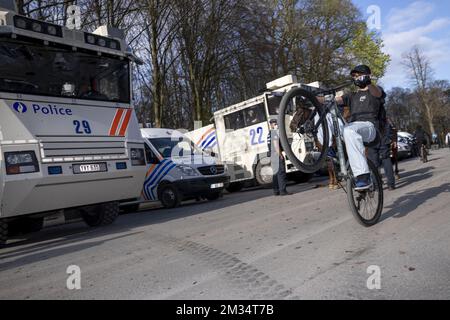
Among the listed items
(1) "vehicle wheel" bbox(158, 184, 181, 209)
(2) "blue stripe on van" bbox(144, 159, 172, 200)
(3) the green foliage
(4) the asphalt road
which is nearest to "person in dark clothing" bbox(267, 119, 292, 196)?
(1) "vehicle wheel" bbox(158, 184, 181, 209)

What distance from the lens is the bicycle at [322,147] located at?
518cm

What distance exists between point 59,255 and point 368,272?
13.2ft

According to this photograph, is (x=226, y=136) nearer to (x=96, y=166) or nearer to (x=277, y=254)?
(x=96, y=166)

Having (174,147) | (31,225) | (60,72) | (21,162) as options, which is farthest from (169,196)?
(21,162)

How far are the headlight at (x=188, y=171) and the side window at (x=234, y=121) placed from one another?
15.1 ft

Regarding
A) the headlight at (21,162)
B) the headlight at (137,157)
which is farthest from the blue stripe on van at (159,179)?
the headlight at (21,162)

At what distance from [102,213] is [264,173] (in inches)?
276

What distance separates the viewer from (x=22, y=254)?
20.5 feet

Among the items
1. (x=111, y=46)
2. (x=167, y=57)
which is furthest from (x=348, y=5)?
(x=111, y=46)

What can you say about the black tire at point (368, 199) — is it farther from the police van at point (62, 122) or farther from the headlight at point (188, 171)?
the headlight at point (188, 171)

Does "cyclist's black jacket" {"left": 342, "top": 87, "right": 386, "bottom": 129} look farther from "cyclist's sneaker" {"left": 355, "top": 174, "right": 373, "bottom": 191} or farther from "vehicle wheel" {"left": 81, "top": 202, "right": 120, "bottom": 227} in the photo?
"vehicle wheel" {"left": 81, "top": 202, "right": 120, "bottom": 227}

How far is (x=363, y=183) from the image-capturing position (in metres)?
5.07

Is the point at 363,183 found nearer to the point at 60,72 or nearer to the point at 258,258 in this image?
the point at 258,258

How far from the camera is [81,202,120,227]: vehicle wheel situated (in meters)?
8.74
